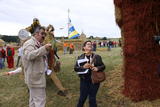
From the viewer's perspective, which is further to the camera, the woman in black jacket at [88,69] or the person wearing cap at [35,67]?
the woman in black jacket at [88,69]

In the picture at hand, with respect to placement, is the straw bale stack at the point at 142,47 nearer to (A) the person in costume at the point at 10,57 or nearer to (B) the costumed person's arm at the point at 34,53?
(B) the costumed person's arm at the point at 34,53

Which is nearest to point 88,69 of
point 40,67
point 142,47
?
point 40,67

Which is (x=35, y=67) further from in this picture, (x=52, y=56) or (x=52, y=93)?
(x=52, y=56)

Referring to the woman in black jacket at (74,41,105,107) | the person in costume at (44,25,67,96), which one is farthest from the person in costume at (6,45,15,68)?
the woman in black jacket at (74,41,105,107)

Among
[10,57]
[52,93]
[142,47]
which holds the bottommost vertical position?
[52,93]

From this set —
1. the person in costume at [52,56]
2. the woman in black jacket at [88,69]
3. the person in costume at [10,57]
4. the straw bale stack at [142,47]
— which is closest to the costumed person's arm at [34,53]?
the woman in black jacket at [88,69]

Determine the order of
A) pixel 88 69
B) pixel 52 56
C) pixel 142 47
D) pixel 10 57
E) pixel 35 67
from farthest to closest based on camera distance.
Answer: pixel 10 57, pixel 52 56, pixel 142 47, pixel 88 69, pixel 35 67

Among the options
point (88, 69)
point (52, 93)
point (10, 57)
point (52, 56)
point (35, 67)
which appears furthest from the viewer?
point (10, 57)

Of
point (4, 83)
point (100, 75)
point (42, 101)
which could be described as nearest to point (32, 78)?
point (42, 101)

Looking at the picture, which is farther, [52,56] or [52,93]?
[52,56]

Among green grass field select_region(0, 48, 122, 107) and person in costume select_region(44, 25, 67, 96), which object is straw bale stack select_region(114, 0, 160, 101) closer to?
green grass field select_region(0, 48, 122, 107)

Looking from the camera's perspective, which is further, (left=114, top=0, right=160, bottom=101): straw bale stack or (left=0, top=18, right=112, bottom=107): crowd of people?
(left=114, top=0, right=160, bottom=101): straw bale stack

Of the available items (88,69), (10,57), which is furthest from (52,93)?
(10,57)

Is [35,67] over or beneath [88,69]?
over
